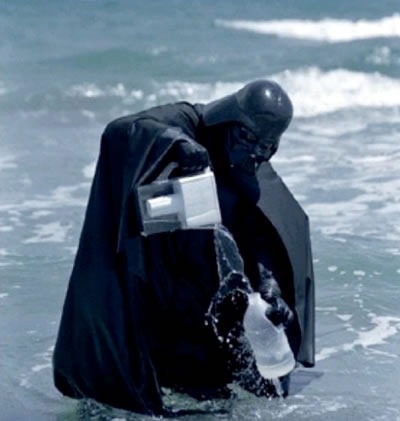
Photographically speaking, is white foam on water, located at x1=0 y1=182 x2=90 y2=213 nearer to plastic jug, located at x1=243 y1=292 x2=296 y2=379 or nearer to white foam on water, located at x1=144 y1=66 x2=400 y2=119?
white foam on water, located at x1=144 y1=66 x2=400 y2=119

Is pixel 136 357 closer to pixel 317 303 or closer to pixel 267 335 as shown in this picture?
pixel 267 335

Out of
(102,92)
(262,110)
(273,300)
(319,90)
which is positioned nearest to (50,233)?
(273,300)

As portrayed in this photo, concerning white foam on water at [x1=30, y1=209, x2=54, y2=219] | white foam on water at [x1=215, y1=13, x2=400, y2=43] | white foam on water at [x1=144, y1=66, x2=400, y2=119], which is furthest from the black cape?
white foam on water at [x1=215, y1=13, x2=400, y2=43]

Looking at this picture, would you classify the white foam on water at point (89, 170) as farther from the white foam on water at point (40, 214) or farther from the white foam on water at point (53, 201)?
the white foam on water at point (40, 214)

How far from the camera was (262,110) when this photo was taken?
542 centimetres

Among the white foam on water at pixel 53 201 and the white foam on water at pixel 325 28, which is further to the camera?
the white foam on water at pixel 325 28

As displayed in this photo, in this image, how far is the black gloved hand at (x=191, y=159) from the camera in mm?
5328

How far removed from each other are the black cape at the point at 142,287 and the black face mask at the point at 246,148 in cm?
16

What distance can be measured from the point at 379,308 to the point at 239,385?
1.82 metres

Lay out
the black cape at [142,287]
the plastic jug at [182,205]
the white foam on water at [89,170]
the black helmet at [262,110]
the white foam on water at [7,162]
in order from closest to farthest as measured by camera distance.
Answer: the plastic jug at [182,205] → the black helmet at [262,110] → the black cape at [142,287] → the white foam on water at [89,170] → the white foam on water at [7,162]

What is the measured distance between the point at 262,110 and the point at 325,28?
13682 mm

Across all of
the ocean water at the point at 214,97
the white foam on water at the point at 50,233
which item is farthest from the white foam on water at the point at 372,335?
the white foam on water at the point at 50,233

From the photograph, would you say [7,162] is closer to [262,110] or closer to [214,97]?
[214,97]

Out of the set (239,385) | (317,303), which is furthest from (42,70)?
(239,385)
